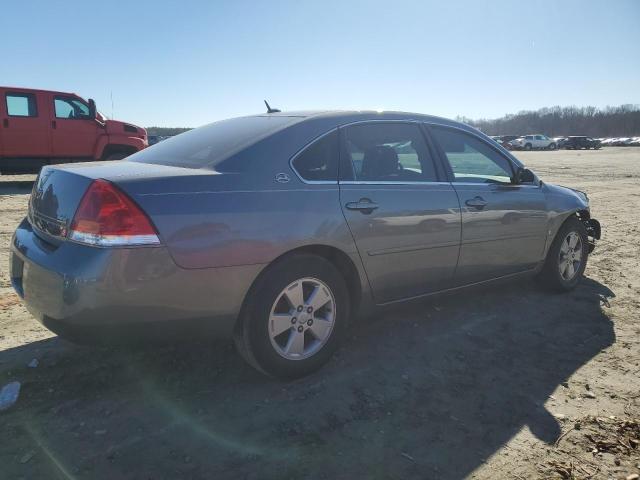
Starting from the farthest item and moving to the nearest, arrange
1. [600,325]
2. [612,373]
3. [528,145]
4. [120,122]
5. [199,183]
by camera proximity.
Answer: [528,145], [120,122], [600,325], [612,373], [199,183]

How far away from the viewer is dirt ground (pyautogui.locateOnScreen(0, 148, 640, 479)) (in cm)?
229

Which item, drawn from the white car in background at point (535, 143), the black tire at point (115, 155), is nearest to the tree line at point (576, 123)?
the white car in background at point (535, 143)

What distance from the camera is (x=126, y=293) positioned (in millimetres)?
2389

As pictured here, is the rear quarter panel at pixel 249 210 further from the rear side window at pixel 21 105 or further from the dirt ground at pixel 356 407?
the rear side window at pixel 21 105

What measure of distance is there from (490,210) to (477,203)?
0.17 meters

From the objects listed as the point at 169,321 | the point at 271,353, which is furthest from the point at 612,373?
the point at 169,321

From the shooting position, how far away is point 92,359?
320 cm

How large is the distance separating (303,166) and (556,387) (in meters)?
2.03

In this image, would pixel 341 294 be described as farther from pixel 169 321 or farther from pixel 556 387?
pixel 556 387

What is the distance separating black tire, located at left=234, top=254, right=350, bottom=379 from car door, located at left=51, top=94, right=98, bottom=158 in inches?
440

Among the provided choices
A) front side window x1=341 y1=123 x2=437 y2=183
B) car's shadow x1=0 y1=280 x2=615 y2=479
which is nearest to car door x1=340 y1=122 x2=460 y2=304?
front side window x1=341 y1=123 x2=437 y2=183

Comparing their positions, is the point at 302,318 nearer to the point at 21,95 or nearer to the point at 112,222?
the point at 112,222

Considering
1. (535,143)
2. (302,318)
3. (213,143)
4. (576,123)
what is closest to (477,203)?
(302,318)

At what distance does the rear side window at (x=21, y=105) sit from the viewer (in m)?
11.6
